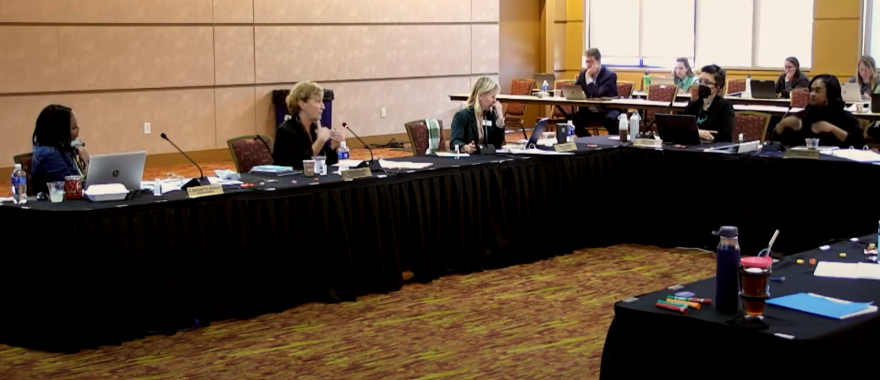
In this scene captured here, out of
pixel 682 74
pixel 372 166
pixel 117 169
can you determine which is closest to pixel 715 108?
pixel 372 166

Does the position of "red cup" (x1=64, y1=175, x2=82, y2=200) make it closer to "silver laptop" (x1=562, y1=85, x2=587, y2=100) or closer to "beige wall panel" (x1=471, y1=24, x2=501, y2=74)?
"silver laptop" (x1=562, y1=85, x2=587, y2=100)

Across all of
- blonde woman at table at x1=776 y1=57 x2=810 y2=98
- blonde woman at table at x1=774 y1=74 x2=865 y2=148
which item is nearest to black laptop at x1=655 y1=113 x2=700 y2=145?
blonde woman at table at x1=774 y1=74 x2=865 y2=148

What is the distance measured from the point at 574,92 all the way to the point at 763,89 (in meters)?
1.94

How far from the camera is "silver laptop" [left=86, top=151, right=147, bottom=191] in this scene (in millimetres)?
5680

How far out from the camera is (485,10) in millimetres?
14727

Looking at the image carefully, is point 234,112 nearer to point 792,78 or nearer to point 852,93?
point 792,78

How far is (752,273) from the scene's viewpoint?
349 centimetres

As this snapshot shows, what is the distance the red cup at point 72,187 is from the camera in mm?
5547

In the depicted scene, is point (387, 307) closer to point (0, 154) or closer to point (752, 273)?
point (752, 273)

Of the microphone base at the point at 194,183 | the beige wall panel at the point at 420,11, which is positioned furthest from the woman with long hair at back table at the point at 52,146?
the beige wall panel at the point at 420,11

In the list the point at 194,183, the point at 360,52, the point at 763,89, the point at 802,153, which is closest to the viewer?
the point at 194,183

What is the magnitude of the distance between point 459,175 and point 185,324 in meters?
1.98

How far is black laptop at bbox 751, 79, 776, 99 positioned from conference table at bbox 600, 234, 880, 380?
27.3ft

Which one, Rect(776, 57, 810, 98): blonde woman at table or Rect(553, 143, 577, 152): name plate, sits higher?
Rect(776, 57, 810, 98): blonde woman at table
